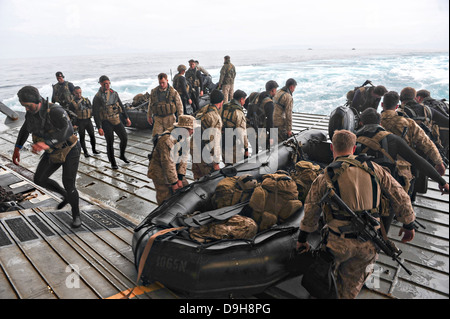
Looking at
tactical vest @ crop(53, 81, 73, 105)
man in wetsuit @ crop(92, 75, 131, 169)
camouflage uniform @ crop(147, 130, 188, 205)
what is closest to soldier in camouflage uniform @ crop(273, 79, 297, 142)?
camouflage uniform @ crop(147, 130, 188, 205)

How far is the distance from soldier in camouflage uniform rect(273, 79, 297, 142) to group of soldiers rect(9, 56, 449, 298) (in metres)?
0.02

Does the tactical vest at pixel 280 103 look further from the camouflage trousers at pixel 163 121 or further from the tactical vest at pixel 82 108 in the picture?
the tactical vest at pixel 82 108

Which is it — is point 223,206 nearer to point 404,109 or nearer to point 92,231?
point 92,231

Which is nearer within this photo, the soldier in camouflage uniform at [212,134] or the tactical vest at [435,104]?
the soldier in camouflage uniform at [212,134]

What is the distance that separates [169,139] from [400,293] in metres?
2.59

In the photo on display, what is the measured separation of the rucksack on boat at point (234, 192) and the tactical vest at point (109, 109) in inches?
111

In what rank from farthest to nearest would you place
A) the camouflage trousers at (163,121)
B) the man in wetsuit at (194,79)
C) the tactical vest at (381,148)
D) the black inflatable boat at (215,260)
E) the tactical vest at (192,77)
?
the tactical vest at (192,77) → the man in wetsuit at (194,79) → the camouflage trousers at (163,121) → the tactical vest at (381,148) → the black inflatable boat at (215,260)

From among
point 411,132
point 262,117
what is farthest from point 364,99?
point 411,132

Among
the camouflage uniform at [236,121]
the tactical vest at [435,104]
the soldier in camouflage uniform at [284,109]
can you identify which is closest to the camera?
the tactical vest at [435,104]

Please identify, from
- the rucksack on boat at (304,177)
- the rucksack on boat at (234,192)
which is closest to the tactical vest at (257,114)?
the rucksack on boat at (304,177)

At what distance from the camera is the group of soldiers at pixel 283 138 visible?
2.07 m

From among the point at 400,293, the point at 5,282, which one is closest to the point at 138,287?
the point at 5,282

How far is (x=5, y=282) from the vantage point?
7.85 ft

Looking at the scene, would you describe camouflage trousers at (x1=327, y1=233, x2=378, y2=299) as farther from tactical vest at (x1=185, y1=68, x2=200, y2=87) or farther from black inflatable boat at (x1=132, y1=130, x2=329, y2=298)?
tactical vest at (x1=185, y1=68, x2=200, y2=87)
